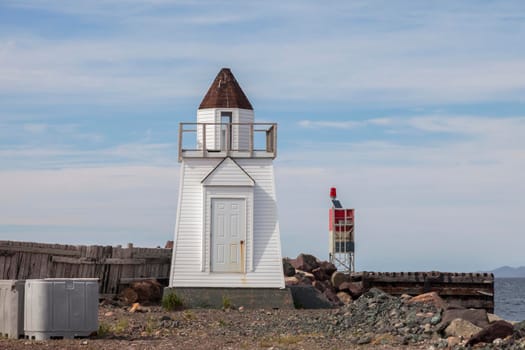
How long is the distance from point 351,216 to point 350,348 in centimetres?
2783

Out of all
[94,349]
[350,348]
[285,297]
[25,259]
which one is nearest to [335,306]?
[285,297]

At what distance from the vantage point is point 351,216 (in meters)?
45.8

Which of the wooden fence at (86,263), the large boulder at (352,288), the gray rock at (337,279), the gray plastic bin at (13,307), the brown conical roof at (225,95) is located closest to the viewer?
the gray plastic bin at (13,307)

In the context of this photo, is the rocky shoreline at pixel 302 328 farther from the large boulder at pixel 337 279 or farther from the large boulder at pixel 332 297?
the large boulder at pixel 337 279

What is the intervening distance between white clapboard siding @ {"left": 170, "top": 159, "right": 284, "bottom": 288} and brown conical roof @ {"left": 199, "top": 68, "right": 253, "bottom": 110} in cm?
184

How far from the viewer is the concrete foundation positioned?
2852 cm

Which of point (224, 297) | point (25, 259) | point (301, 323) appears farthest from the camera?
point (224, 297)

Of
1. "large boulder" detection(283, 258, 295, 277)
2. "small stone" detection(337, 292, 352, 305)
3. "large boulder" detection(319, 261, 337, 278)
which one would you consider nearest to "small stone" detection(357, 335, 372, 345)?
"small stone" detection(337, 292, 352, 305)

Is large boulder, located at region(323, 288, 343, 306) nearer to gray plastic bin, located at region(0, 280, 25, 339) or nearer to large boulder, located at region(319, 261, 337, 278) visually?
large boulder, located at region(319, 261, 337, 278)

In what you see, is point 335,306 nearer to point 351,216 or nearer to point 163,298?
point 163,298

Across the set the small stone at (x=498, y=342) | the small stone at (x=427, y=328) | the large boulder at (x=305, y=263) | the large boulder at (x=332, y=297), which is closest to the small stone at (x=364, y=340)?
the small stone at (x=427, y=328)

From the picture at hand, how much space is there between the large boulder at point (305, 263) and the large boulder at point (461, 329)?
2014 cm

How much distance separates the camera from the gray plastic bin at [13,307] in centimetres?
1858

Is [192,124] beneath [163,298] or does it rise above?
above
